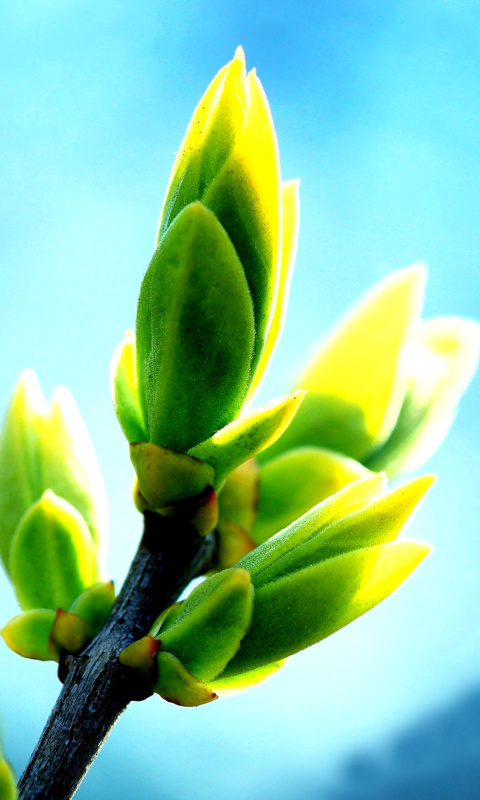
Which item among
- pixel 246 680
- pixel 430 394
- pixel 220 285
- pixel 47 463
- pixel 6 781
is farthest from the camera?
pixel 430 394

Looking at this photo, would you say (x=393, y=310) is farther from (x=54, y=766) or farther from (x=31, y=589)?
(x=54, y=766)

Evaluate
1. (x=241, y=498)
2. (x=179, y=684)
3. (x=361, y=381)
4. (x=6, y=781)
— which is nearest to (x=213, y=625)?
(x=179, y=684)

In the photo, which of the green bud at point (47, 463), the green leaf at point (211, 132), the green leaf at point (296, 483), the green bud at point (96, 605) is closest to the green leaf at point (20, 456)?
the green bud at point (47, 463)

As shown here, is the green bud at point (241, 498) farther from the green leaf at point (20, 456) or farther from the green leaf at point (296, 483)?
the green leaf at point (20, 456)

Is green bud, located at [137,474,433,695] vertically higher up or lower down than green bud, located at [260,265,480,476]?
lower down

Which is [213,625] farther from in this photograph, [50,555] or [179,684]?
[50,555]

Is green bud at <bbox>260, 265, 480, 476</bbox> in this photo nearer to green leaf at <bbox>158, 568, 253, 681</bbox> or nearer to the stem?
the stem

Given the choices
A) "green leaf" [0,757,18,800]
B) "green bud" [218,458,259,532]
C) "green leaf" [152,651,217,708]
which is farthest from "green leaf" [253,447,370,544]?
"green leaf" [0,757,18,800]
